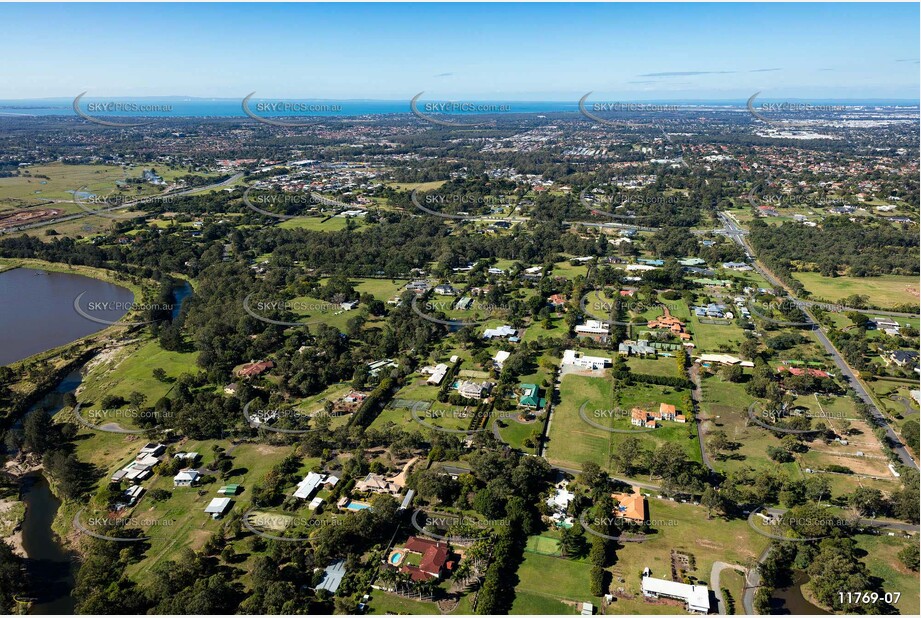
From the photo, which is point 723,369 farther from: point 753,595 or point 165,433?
point 165,433

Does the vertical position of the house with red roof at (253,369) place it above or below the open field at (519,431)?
above

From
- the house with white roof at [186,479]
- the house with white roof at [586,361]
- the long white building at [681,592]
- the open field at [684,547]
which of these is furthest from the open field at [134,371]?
the long white building at [681,592]

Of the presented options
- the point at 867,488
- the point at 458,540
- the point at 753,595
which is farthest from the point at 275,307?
the point at 867,488

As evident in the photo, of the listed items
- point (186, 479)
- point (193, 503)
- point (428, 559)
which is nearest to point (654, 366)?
point (428, 559)

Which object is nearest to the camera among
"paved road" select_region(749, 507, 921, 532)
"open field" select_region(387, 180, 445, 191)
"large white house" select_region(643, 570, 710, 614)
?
"large white house" select_region(643, 570, 710, 614)

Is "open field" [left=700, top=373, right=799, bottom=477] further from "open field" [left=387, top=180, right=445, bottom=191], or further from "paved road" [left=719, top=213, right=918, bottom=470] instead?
"open field" [left=387, top=180, right=445, bottom=191]

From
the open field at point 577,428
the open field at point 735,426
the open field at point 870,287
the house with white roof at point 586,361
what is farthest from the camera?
the open field at point 870,287

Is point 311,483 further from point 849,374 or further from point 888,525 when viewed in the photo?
point 849,374

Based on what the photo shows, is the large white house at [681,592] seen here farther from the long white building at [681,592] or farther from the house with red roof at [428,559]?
the house with red roof at [428,559]

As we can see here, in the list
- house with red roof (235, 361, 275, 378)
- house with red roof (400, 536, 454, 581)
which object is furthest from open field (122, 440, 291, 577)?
house with red roof (400, 536, 454, 581)
